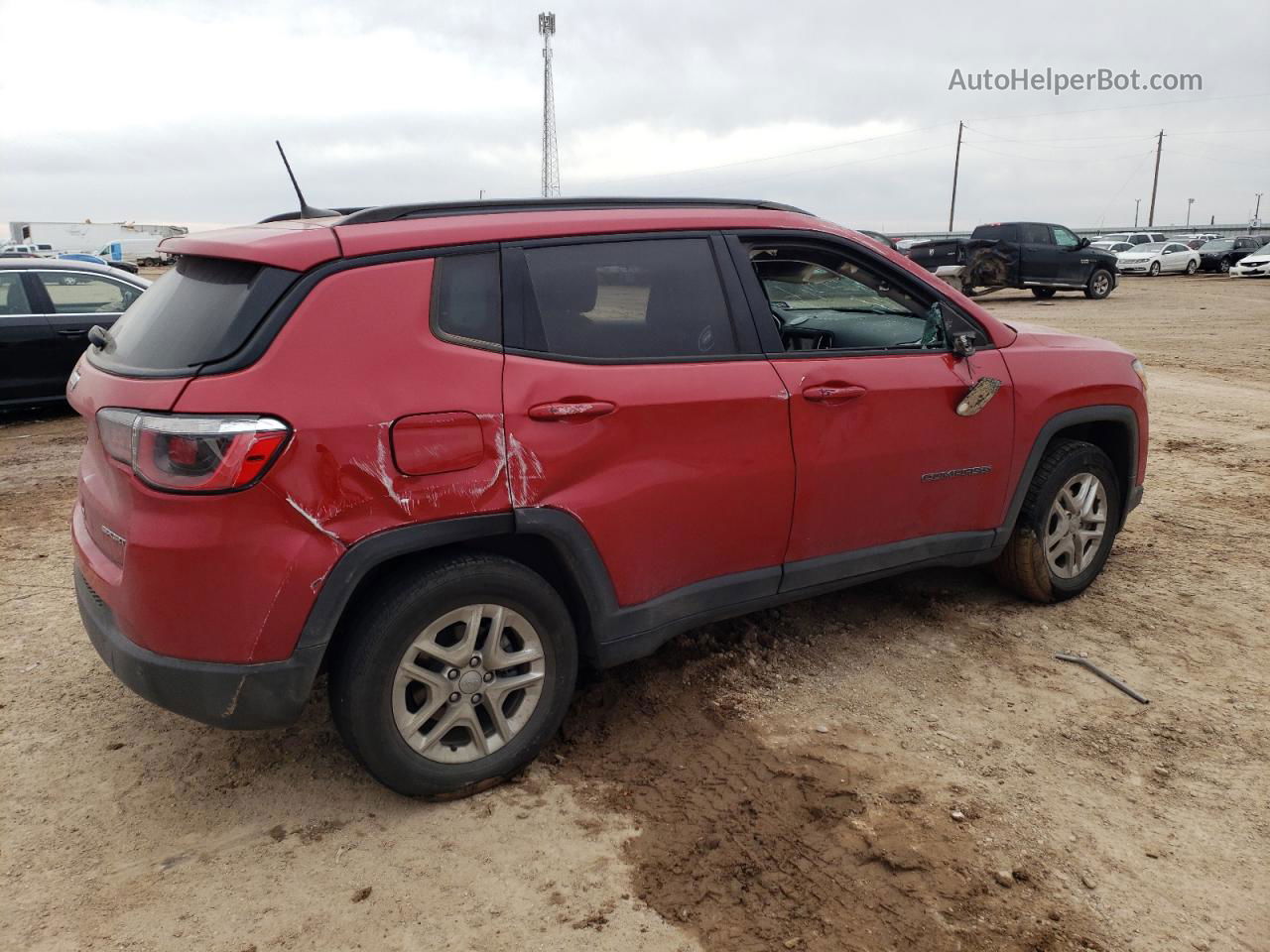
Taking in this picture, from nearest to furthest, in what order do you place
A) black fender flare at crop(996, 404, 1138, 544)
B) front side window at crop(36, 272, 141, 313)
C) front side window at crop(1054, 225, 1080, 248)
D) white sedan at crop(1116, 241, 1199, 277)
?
→ black fender flare at crop(996, 404, 1138, 544), front side window at crop(36, 272, 141, 313), front side window at crop(1054, 225, 1080, 248), white sedan at crop(1116, 241, 1199, 277)

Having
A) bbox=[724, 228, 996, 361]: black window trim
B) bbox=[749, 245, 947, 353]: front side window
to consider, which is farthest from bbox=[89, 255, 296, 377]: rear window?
bbox=[749, 245, 947, 353]: front side window

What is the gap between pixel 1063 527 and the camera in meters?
4.32

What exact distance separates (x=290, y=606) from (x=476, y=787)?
863 mm

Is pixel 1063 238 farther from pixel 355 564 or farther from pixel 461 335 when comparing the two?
pixel 355 564

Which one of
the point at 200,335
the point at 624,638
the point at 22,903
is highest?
the point at 200,335

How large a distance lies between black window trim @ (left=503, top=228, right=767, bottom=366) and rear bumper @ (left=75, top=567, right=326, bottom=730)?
1.05 m

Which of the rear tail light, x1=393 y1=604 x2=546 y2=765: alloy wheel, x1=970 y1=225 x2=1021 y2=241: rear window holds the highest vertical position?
x1=970 y1=225 x2=1021 y2=241: rear window

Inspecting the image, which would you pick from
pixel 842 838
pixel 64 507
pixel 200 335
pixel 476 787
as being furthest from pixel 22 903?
pixel 64 507

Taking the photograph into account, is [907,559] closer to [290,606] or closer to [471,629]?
[471,629]

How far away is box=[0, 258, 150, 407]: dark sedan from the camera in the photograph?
28.3 feet

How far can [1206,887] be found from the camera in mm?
2557

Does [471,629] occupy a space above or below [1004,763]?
above

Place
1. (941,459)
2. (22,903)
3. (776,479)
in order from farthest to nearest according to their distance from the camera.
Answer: (941,459)
(776,479)
(22,903)

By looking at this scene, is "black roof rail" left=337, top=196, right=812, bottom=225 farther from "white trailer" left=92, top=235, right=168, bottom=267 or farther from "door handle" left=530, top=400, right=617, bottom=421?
"white trailer" left=92, top=235, right=168, bottom=267
